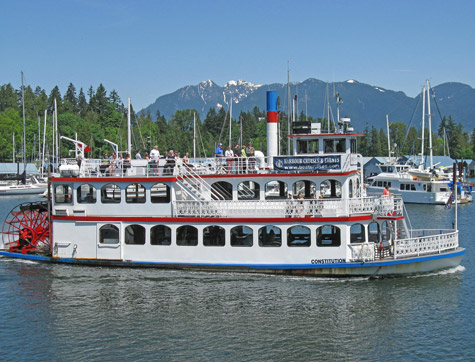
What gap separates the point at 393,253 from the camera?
22.7m

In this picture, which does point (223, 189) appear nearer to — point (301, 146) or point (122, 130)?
point (301, 146)

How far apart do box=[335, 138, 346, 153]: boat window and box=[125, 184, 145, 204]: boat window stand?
29.7 feet

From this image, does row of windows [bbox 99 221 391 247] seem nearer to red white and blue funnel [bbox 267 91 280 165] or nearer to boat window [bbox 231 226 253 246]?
boat window [bbox 231 226 253 246]

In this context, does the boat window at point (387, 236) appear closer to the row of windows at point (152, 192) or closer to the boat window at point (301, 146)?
the row of windows at point (152, 192)

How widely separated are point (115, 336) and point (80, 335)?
1.18 m

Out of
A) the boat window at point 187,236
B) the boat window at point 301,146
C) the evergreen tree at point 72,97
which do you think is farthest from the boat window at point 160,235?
the evergreen tree at point 72,97

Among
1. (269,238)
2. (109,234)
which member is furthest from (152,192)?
(269,238)

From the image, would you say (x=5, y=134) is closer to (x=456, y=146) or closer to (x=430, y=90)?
(x=430, y=90)

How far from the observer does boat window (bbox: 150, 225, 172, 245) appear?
942 inches

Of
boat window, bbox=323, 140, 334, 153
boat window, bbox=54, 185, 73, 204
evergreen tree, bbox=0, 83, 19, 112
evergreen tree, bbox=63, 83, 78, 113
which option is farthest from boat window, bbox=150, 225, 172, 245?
evergreen tree, bbox=63, 83, 78, 113

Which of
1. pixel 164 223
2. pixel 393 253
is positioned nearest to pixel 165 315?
pixel 164 223

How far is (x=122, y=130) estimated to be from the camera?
112 meters

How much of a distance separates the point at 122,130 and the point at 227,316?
96557mm

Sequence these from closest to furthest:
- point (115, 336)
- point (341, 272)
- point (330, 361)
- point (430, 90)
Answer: point (330, 361) → point (115, 336) → point (341, 272) → point (430, 90)
